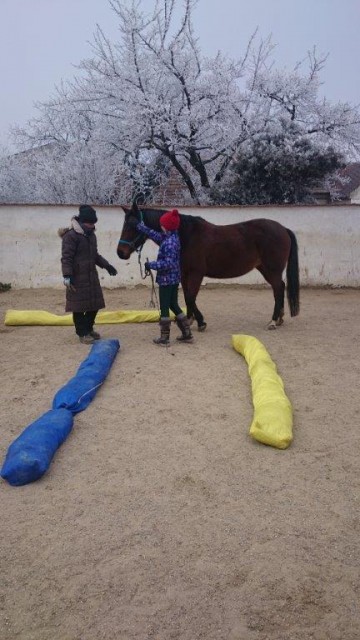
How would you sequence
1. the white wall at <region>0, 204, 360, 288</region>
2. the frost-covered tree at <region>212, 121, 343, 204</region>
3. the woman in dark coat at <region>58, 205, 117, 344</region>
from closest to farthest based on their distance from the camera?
the woman in dark coat at <region>58, 205, 117, 344</region>
the white wall at <region>0, 204, 360, 288</region>
the frost-covered tree at <region>212, 121, 343, 204</region>

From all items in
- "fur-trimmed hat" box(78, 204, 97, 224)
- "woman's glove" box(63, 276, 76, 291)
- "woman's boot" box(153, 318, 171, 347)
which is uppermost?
"fur-trimmed hat" box(78, 204, 97, 224)

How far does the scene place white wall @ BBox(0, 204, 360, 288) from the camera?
10969 millimetres

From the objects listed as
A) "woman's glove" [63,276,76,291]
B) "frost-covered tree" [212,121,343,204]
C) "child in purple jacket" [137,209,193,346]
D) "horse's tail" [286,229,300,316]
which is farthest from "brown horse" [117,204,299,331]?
"frost-covered tree" [212,121,343,204]

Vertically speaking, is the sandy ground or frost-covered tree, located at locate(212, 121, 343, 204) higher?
frost-covered tree, located at locate(212, 121, 343, 204)

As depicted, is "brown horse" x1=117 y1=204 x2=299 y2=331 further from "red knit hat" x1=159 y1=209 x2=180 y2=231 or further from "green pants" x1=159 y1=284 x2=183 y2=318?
"green pants" x1=159 y1=284 x2=183 y2=318

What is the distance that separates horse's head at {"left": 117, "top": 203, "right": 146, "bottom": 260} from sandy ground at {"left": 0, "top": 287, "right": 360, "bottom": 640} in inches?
71.4

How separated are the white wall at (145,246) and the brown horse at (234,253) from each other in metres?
3.85

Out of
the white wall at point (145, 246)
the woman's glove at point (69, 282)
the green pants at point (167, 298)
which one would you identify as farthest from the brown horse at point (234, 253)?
the white wall at point (145, 246)

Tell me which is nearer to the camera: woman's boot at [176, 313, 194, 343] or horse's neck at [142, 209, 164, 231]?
woman's boot at [176, 313, 194, 343]

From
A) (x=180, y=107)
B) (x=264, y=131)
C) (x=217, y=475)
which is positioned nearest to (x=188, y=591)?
(x=217, y=475)

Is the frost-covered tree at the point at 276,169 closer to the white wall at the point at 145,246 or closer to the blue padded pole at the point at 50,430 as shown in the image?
the white wall at the point at 145,246

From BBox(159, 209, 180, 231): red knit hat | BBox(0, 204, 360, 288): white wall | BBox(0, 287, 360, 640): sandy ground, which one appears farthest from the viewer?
BBox(0, 204, 360, 288): white wall

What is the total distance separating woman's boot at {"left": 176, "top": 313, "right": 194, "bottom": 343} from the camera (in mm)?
6504

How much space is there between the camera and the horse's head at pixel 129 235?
6707 mm
